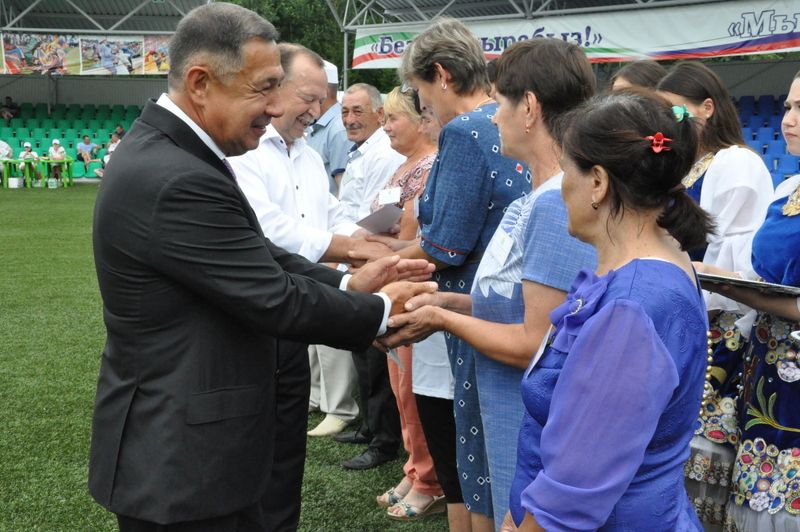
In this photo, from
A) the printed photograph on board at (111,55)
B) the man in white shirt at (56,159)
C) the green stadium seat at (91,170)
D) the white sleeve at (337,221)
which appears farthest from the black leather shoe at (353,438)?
the green stadium seat at (91,170)

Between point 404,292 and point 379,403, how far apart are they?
2.33 m

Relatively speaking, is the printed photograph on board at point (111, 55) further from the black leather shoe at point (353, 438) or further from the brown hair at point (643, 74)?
the brown hair at point (643, 74)

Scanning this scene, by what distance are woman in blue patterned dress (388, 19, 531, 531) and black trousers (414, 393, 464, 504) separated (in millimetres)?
466

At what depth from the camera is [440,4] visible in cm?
2098

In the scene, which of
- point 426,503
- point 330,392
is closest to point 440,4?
point 330,392

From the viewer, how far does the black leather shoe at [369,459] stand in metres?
4.77

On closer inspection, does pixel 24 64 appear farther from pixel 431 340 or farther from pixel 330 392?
pixel 431 340

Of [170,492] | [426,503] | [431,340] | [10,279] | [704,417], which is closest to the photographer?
[170,492]

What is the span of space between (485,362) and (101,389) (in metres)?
1.08

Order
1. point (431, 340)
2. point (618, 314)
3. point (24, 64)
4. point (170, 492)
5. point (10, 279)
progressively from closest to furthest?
point (618, 314)
point (170, 492)
point (431, 340)
point (10, 279)
point (24, 64)

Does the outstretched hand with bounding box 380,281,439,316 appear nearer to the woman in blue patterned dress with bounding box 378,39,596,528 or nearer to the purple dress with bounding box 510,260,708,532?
the woman in blue patterned dress with bounding box 378,39,596,528

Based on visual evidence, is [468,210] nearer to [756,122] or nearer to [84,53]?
[756,122]

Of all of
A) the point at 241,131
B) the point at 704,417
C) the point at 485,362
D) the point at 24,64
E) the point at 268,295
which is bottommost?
the point at 704,417

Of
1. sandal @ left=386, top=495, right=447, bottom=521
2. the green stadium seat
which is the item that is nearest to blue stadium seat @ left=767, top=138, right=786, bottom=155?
sandal @ left=386, top=495, right=447, bottom=521
